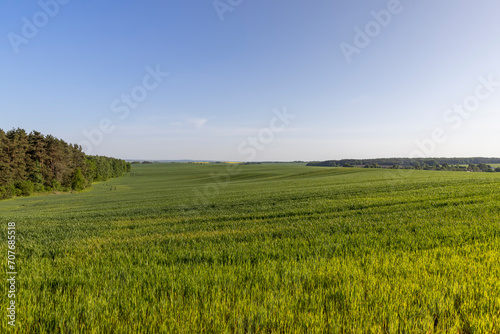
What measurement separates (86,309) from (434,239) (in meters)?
9.25

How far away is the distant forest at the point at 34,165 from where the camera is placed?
49.3m

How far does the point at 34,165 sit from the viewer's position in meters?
56.6

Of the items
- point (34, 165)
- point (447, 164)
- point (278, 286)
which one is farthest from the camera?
point (447, 164)

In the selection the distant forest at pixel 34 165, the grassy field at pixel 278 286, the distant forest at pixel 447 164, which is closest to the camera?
the grassy field at pixel 278 286

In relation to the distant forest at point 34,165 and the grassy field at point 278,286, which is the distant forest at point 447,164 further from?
the distant forest at point 34,165

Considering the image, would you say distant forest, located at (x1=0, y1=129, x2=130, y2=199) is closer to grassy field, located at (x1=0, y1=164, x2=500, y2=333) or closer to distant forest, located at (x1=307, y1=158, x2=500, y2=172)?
grassy field, located at (x1=0, y1=164, x2=500, y2=333)

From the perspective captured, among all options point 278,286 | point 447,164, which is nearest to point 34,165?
point 278,286

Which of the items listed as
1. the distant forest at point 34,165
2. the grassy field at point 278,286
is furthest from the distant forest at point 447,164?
the distant forest at point 34,165

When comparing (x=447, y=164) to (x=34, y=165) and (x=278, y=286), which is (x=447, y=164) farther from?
(x=34, y=165)

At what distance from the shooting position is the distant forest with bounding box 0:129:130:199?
4926 cm

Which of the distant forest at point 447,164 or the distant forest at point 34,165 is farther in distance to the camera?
the distant forest at point 447,164

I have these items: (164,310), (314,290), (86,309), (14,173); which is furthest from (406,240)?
(14,173)

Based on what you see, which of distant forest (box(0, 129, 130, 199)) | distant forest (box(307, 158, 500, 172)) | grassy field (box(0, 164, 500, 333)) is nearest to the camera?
grassy field (box(0, 164, 500, 333))

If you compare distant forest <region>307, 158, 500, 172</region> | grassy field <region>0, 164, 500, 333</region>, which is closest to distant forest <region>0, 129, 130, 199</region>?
grassy field <region>0, 164, 500, 333</region>
